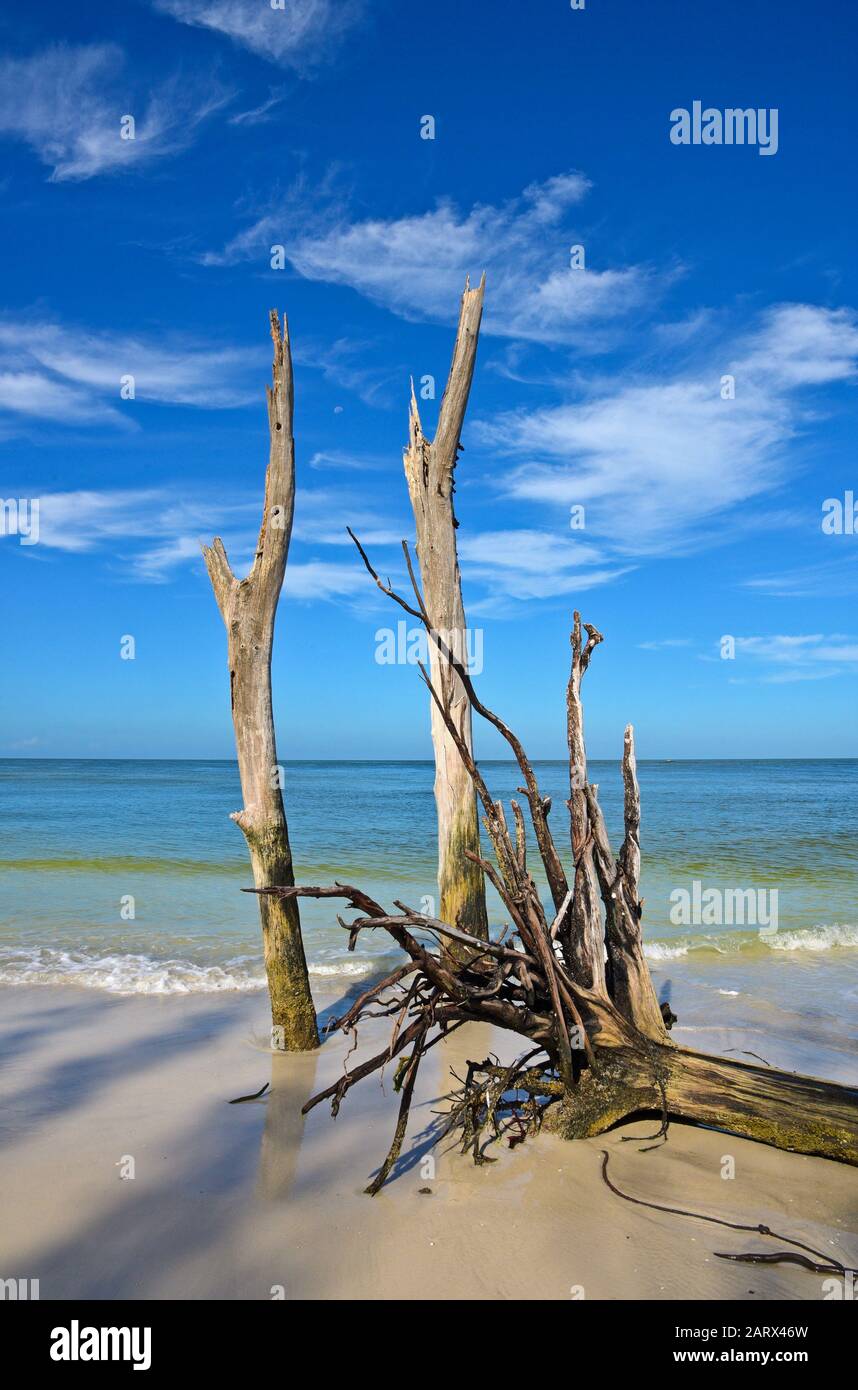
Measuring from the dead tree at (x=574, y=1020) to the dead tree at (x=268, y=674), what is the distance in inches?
55.1

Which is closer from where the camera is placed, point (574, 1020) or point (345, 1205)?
point (345, 1205)

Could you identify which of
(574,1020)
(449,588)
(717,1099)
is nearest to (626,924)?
(574,1020)

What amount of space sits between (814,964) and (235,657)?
7.21 meters

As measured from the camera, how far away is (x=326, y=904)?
12562 mm

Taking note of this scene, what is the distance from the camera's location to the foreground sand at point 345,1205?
325cm

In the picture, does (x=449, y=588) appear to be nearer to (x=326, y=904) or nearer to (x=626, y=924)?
(x=626, y=924)

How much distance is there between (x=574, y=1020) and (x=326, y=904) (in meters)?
8.50

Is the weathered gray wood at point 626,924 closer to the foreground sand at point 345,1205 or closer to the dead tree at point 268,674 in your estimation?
the foreground sand at point 345,1205

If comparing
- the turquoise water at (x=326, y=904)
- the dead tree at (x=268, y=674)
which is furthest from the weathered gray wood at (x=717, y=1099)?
the turquoise water at (x=326, y=904)

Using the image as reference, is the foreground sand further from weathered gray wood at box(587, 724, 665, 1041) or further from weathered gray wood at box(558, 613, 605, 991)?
weathered gray wood at box(558, 613, 605, 991)

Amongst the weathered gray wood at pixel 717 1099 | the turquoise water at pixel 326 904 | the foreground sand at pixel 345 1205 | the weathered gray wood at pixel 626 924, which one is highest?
the weathered gray wood at pixel 626 924
